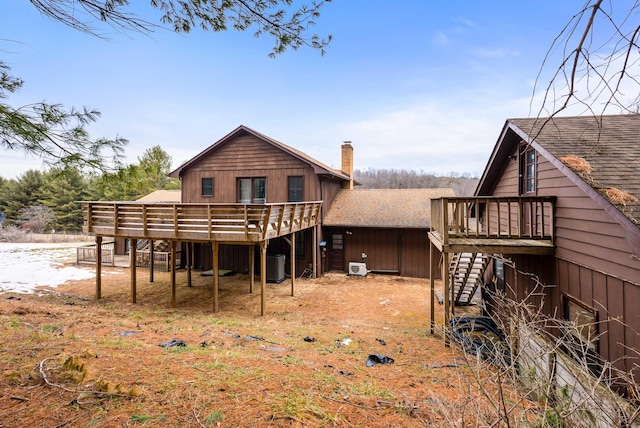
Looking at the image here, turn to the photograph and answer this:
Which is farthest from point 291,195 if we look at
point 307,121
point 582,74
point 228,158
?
point 307,121

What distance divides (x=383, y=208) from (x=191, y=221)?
918 cm

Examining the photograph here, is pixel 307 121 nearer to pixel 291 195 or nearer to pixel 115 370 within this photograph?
pixel 291 195

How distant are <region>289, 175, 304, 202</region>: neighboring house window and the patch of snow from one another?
30.7 feet

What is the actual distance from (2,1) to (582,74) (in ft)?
15.6

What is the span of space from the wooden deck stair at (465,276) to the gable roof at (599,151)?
3.46 meters

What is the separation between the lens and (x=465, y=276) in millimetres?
9047

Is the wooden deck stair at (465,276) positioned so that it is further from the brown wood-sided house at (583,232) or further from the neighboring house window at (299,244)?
the neighboring house window at (299,244)

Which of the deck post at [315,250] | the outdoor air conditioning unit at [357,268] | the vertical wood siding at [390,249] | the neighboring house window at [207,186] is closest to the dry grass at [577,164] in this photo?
the vertical wood siding at [390,249]

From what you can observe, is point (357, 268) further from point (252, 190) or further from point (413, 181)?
point (413, 181)

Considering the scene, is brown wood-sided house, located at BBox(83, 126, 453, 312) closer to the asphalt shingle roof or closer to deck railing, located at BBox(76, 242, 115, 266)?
deck railing, located at BBox(76, 242, 115, 266)

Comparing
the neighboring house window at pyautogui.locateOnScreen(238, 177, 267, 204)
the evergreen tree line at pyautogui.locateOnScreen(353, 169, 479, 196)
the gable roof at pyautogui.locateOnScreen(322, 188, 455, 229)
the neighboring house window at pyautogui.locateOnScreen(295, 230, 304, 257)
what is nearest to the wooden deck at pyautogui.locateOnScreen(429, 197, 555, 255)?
the gable roof at pyautogui.locateOnScreen(322, 188, 455, 229)

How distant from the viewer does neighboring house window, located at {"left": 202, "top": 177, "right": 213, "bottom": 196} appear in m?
14.9

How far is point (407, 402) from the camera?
141 inches

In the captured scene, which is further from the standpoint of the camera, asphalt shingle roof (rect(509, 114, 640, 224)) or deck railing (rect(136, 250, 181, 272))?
deck railing (rect(136, 250, 181, 272))
